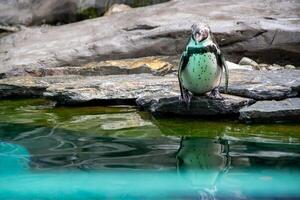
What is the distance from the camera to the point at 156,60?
20.9 ft

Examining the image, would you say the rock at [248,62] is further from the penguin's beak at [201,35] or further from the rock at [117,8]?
the rock at [117,8]

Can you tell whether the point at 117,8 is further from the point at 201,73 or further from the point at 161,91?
the point at 201,73

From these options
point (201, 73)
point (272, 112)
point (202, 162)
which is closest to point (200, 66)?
point (201, 73)

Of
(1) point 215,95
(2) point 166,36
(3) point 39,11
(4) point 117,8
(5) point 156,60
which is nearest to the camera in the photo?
(1) point 215,95

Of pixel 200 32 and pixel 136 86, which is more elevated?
pixel 200 32

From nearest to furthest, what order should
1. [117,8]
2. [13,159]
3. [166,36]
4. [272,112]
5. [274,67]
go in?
1. [13,159]
2. [272,112]
3. [274,67]
4. [166,36]
5. [117,8]

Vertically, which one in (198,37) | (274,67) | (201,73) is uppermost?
(198,37)

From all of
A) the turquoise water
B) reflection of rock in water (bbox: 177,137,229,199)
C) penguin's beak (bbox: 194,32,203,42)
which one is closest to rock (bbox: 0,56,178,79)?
the turquoise water

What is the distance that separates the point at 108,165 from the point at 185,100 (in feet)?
4.44

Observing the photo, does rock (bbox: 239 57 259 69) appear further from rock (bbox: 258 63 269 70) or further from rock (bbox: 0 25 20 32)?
rock (bbox: 0 25 20 32)

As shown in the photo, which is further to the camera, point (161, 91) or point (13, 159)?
point (161, 91)

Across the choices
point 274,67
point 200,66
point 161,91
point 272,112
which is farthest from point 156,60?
point 272,112

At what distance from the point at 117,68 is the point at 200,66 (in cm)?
239

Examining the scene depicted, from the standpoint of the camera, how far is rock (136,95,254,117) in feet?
12.8
